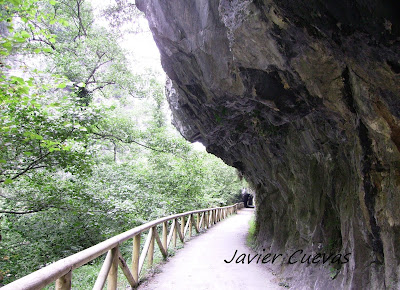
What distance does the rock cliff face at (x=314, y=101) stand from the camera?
2598 mm

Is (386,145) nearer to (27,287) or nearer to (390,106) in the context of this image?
(390,106)

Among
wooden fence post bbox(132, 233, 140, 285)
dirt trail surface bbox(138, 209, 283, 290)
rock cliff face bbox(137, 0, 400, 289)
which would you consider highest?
rock cliff face bbox(137, 0, 400, 289)

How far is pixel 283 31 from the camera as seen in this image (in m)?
3.12

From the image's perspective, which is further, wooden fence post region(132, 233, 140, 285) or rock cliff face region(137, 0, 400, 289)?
wooden fence post region(132, 233, 140, 285)

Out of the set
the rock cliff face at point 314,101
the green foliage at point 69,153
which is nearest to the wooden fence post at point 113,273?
the green foliage at point 69,153

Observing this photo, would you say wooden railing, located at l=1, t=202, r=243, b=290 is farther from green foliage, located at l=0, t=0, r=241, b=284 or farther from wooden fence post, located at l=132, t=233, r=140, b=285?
green foliage, located at l=0, t=0, r=241, b=284

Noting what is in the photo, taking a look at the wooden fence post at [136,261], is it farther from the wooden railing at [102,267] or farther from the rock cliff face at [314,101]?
the rock cliff face at [314,101]

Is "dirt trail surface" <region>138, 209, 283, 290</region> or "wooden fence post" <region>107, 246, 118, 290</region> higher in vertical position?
"wooden fence post" <region>107, 246, 118, 290</region>

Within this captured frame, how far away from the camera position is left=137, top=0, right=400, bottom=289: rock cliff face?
2.60 metres

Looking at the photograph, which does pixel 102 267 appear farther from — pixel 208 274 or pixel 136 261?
pixel 208 274

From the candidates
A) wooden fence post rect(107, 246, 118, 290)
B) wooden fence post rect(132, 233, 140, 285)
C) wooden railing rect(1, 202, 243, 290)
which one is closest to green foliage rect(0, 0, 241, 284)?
wooden fence post rect(132, 233, 140, 285)

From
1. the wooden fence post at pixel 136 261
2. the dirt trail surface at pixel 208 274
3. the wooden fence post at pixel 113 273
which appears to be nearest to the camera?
the wooden fence post at pixel 113 273

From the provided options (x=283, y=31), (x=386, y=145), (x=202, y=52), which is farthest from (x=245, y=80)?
(x=386, y=145)

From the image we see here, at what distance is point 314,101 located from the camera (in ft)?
13.1
